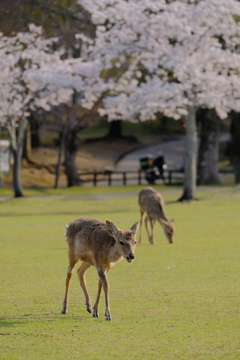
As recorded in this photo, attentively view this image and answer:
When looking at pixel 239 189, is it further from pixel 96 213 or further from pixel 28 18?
pixel 28 18

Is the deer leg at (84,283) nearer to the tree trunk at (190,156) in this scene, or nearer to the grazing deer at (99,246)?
the grazing deer at (99,246)

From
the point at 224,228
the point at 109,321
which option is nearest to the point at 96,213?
the point at 224,228

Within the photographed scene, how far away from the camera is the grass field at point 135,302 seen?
309 inches

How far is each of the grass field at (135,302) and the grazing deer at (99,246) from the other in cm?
56

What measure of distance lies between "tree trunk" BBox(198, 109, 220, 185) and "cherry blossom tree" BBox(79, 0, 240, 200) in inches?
406

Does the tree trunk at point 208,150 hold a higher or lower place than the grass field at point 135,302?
higher

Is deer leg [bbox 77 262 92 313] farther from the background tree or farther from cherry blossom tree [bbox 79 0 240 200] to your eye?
the background tree

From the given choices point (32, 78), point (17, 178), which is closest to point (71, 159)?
point (17, 178)

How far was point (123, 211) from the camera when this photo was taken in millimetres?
29422

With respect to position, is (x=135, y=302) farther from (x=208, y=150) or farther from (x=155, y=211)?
(x=208, y=150)

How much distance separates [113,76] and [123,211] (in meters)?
12.9

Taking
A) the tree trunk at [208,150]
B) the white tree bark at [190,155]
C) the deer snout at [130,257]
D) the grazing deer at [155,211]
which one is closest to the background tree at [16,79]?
the white tree bark at [190,155]

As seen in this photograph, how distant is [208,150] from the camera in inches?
1705

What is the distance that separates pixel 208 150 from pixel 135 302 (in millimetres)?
33449
